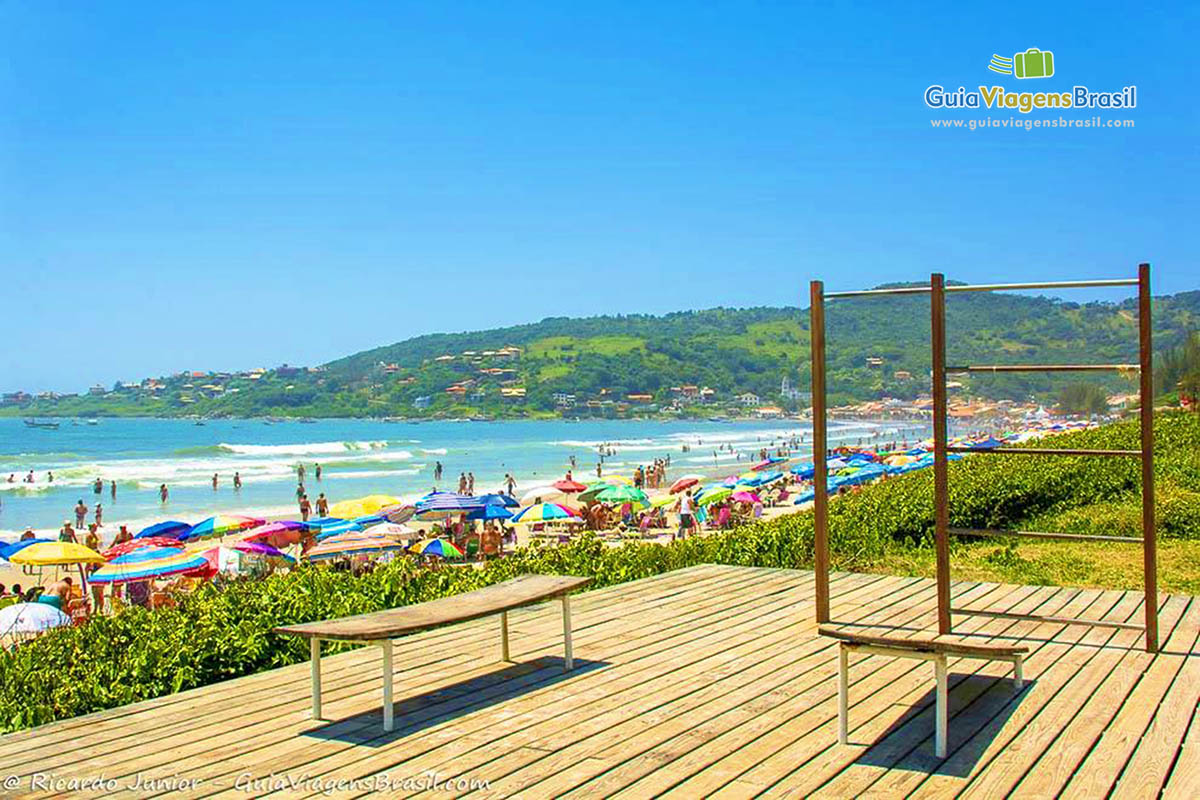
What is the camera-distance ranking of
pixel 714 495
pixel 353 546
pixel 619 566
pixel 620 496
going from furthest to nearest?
pixel 714 495
pixel 620 496
pixel 353 546
pixel 619 566

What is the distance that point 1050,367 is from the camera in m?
5.90

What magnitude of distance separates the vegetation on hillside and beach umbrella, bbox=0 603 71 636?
→ 3630mm

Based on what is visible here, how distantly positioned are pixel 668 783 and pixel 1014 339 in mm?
3939

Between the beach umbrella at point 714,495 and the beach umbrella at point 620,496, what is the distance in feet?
4.23

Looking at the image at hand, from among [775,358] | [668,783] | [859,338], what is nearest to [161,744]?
[668,783]

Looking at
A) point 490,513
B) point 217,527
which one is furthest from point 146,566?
point 490,513

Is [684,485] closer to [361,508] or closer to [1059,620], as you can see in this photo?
[361,508]

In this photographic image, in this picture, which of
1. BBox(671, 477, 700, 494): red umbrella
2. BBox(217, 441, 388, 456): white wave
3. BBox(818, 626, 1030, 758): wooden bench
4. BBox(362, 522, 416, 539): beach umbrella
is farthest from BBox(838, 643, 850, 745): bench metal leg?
BBox(217, 441, 388, 456): white wave

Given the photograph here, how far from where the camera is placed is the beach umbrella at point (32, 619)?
10.2 metres

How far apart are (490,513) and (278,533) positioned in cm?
435

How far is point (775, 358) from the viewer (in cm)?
11050

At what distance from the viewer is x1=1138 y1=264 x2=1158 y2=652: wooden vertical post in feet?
17.7

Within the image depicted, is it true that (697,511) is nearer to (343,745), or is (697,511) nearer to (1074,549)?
(1074,549)

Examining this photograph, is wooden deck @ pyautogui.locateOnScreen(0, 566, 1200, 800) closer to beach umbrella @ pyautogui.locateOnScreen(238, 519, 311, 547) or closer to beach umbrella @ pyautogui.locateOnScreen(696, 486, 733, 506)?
beach umbrella @ pyautogui.locateOnScreen(238, 519, 311, 547)
